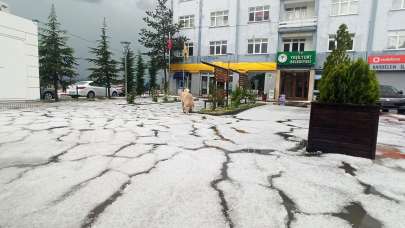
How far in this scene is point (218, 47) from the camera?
84.2 feet

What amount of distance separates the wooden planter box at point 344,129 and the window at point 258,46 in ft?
66.9

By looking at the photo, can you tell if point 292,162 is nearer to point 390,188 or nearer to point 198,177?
point 390,188

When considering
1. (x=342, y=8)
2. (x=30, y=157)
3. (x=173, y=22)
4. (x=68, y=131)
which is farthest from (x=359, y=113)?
(x=173, y=22)

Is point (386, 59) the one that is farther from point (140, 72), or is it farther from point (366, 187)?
point (140, 72)

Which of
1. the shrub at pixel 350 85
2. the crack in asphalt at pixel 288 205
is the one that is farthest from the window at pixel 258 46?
the crack in asphalt at pixel 288 205

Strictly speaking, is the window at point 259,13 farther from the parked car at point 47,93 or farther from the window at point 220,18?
the parked car at point 47,93

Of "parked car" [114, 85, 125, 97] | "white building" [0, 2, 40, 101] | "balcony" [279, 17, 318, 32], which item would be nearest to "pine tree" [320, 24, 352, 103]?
"white building" [0, 2, 40, 101]

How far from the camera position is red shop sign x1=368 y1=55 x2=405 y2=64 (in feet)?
59.5

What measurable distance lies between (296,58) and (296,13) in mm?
4900

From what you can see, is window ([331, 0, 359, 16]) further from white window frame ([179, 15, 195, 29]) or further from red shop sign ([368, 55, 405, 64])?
white window frame ([179, 15, 195, 29])

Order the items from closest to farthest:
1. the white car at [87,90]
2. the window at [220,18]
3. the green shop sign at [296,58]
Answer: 1. the white car at [87,90]
2. the green shop sign at [296,58]
3. the window at [220,18]

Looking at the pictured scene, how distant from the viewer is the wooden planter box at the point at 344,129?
3.91 metres

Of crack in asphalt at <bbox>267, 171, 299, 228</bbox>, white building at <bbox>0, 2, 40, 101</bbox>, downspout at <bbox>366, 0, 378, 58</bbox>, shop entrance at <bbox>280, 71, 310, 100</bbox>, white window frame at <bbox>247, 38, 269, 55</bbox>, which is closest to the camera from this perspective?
crack in asphalt at <bbox>267, 171, 299, 228</bbox>

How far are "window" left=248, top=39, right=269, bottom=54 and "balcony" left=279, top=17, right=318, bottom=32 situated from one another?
188 centimetres
